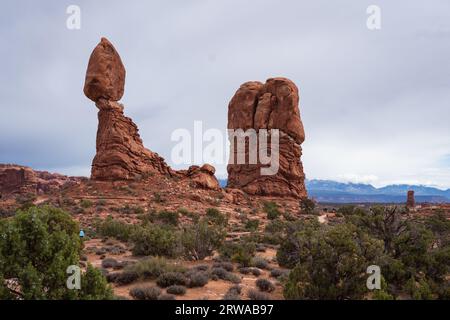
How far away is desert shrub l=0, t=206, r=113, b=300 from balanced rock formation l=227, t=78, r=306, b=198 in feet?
125

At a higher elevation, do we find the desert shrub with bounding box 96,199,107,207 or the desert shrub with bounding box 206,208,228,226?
the desert shrub with bounding box 96,199,107,207

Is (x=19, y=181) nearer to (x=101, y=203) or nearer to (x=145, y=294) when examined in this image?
(x=101, y=203)

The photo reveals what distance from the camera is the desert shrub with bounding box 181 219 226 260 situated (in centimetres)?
1384

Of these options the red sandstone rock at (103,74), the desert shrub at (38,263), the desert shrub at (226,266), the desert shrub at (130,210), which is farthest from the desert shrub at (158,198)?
the desert shrub at (38,263)

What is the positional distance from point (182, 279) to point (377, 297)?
512 cm

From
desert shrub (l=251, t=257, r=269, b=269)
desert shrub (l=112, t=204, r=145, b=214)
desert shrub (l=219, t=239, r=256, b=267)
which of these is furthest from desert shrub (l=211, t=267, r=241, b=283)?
desert shrub (l=112, t=204, r=145, b=214)

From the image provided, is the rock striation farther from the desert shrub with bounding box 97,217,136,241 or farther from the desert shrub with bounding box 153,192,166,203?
the desert shrub with bounding box 97,217,136,241

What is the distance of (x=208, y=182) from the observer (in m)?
39.6

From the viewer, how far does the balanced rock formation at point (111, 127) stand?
35406 millimetres

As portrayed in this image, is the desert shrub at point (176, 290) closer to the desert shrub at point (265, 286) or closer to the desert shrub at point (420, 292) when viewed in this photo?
the desert shrub at point (265, 286)

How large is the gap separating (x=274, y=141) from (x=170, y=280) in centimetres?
3761

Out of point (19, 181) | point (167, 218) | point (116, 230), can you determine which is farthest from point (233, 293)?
point (19, 181)
